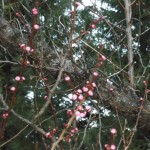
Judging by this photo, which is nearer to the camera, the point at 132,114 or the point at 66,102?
the point at 132,114

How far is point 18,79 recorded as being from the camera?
1523 millimetres

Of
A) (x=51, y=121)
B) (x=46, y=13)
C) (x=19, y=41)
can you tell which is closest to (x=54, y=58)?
(x=19, y=41)

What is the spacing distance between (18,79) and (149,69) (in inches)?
130

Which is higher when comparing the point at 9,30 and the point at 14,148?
the point at 9,30

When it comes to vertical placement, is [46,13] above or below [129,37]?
above

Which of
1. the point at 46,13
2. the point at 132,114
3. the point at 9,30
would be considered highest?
the point at 46,13

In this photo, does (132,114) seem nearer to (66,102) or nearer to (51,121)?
(51,121)

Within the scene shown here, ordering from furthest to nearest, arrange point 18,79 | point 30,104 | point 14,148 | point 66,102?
point 66,102, point 30,104, point 14,148, point 18,79

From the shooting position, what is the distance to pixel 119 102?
304cm

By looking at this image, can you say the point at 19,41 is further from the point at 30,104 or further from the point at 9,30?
the point at 30,104

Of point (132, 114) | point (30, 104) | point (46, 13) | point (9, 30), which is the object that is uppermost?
point (46, 13)

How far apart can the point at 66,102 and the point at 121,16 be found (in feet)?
4.74

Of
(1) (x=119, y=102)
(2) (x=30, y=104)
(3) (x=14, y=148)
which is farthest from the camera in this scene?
(2) (x=30, y=104)

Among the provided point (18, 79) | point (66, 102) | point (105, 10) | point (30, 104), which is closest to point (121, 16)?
point (105, 10)
